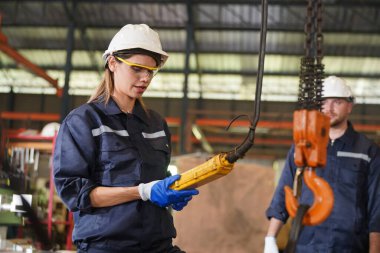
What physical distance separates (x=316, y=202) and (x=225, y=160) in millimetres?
440

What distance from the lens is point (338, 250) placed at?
10.3 feet

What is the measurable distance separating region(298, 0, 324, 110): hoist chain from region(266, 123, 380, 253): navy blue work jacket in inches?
62.7

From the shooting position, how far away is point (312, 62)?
1668 mm

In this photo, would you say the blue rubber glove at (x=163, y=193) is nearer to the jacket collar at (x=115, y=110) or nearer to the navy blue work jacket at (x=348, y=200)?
the jacket collar at (x=115, y=110)

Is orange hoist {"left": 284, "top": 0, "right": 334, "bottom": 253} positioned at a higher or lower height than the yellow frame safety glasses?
lower

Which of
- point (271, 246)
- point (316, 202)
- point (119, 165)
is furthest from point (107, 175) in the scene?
point (271, 246)

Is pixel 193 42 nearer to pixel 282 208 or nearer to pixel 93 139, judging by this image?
pixel 282 208

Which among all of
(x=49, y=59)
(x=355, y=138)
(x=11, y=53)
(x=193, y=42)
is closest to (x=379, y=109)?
(x=193, y=42)

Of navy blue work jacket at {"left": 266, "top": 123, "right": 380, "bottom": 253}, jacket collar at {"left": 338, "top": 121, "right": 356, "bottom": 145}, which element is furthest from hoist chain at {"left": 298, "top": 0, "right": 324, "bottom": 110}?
jacket collar at {"left": 338, "top": 121, "right": 356, "bottom": 145}

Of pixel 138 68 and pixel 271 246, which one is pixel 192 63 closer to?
pixel 271 246

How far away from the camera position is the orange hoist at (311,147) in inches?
59.8

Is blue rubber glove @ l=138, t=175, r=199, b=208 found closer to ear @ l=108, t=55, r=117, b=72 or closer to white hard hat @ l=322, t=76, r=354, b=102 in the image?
ear @ l=108, t=55, r=117, b=72

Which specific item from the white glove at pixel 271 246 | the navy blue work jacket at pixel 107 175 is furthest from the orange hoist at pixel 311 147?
the white glove at pixel 271 246

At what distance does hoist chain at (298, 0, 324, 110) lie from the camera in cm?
158
